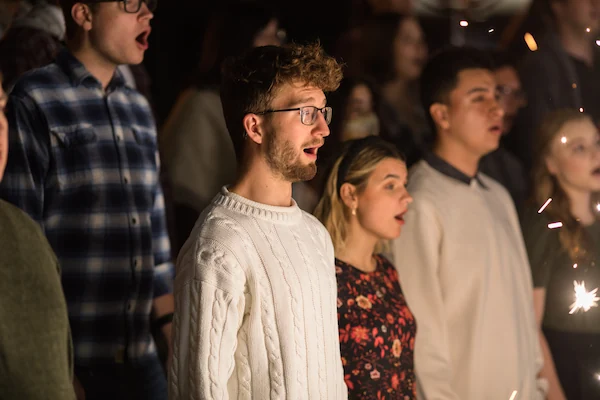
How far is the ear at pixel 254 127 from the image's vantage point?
2.63 m

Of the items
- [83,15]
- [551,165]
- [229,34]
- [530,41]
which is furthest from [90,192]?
[530,41]

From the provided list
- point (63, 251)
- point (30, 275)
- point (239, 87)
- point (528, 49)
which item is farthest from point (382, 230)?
point (528, 49)

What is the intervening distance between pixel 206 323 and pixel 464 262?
142cm

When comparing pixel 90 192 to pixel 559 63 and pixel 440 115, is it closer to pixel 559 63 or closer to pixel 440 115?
pixel 440 115

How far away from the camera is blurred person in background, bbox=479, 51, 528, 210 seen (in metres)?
4.82

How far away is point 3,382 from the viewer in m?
2.25

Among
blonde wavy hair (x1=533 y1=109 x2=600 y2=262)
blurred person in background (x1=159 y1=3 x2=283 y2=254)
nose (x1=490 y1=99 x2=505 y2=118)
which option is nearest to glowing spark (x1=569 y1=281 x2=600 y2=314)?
blonde wavy hair (x1=533 y1=109 x2=600 y2=262)

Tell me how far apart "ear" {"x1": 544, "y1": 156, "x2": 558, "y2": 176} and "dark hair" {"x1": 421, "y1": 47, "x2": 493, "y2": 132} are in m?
0.47

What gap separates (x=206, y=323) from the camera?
7.94 ft

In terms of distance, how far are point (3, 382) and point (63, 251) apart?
90 cm

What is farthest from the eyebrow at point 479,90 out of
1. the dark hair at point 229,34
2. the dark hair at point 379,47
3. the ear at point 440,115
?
the dark hair at point 379,47

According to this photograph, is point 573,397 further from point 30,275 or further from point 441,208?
point 30,275

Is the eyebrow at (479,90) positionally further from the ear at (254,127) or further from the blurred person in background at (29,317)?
the blurred person in background at (29,317)

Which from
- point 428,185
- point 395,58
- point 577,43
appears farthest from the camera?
point 395,58
